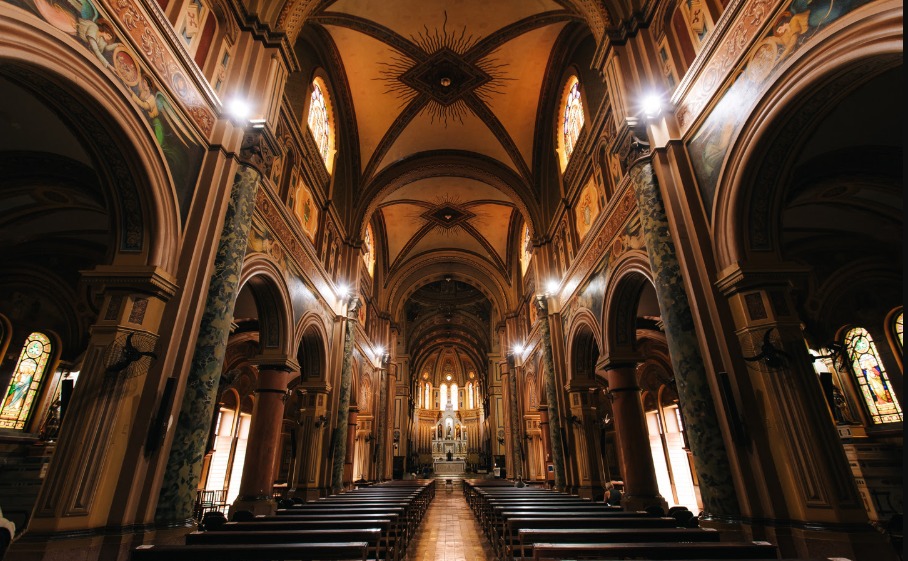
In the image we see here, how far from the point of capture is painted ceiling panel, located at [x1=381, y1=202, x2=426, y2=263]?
846 inches

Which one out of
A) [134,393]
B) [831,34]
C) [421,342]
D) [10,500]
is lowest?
[10,500]

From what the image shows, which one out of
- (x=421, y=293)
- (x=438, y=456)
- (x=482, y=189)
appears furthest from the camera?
(x=438, y=456)

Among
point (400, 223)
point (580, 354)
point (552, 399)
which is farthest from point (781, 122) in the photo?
point (400, 223)

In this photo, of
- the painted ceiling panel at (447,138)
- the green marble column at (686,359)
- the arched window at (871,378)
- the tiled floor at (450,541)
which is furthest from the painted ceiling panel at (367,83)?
the arched window at (871,378)

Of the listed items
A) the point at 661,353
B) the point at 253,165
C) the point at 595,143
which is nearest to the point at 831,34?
the point at 595,143

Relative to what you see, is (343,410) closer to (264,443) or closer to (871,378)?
(264,443)

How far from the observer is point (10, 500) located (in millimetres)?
10625

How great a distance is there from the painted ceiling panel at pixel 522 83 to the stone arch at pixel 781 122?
9318 millimetres

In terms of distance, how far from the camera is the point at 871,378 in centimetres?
1089

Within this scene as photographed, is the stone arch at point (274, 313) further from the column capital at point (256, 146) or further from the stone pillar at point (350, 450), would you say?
the stone pillar at point (350, 450)

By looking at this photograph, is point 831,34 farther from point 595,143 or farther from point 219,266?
point 219,266

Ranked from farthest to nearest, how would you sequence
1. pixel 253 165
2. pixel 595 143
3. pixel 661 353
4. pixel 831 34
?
pixel 661 353
pixel 595 143
pixel 253 165
pixel 831 34

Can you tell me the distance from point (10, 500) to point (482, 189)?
60.3ft

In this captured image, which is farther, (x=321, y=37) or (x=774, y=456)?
(x=321, y=37)
